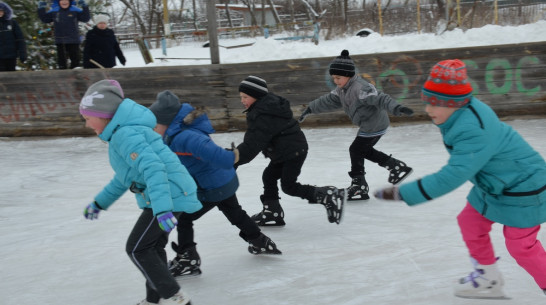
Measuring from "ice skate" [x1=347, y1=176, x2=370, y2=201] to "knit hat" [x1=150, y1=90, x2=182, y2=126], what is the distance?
7.40 ft

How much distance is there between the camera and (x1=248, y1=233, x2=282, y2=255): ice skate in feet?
11.5

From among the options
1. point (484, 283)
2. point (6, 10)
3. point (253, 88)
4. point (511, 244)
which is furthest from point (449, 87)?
point (6, 10)

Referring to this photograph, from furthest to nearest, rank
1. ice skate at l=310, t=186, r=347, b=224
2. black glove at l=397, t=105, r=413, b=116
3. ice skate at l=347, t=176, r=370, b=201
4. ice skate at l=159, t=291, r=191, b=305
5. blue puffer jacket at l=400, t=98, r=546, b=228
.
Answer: ice skate at l=347, t=176, r=370, b=201
black glove at l=397, t=105, r=413, b=116
ice skate at l=310, t=186, r=347, b=224
ice skate at l=159, t=291, r=191, b=305
blue puffer jacket at l=400, t=98, r=546, b=228

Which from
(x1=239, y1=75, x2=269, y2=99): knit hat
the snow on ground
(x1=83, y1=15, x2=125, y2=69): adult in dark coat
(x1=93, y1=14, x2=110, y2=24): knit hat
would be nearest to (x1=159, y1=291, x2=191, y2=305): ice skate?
the snow on ground

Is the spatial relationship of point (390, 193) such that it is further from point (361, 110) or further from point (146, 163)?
point (361, 110)

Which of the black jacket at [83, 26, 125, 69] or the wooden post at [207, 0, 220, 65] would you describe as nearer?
the wooden post at [207, 0, 220, 65]

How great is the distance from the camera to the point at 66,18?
8484 millimetres

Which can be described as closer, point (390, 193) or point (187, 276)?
point (390, 193)

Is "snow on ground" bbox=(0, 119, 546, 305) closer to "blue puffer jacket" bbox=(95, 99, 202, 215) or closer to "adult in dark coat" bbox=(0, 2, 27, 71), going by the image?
"blue puffer jacket" bbox=(95, 99, 202, 215)

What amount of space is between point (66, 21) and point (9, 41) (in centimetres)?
90

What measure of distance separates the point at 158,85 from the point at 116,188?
18.0 feet

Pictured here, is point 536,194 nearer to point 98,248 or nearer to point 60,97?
point 98,248

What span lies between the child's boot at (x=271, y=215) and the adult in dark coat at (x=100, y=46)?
5.22 meters

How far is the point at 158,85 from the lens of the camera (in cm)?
807
